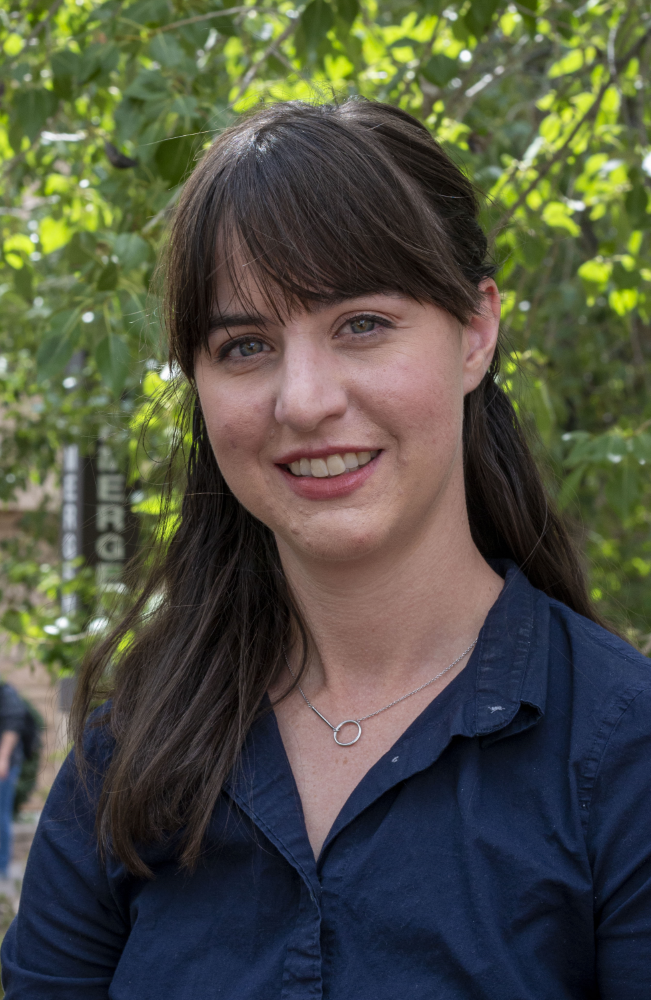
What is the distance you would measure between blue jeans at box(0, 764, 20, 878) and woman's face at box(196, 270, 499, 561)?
627 cm

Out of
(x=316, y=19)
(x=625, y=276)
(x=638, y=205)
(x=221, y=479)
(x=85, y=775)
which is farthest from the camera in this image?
(x=625, y=276)

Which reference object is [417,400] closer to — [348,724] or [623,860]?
[348,724]

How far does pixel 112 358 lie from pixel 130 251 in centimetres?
23

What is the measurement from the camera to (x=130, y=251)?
7.02 ft

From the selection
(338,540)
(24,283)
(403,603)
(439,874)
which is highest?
(24,283)

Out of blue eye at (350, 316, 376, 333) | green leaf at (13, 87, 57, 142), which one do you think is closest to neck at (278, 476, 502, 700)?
blue eye at (350, 316, 376, 333)

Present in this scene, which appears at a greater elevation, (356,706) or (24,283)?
(24,283)

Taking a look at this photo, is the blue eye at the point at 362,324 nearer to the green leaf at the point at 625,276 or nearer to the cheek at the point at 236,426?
the cheek at the point at 236,426

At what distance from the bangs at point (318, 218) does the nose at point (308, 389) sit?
6 cm

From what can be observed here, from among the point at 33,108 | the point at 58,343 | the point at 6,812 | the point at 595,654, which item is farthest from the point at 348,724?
the point at 6,812

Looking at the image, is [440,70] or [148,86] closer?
[148,86]

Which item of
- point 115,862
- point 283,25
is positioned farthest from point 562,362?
point 115,862

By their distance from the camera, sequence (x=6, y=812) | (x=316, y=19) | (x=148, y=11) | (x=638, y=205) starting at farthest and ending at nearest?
(x=6, y=812) → (x=638, y=205) → (x=316, y=19) → (x=148, y=11)

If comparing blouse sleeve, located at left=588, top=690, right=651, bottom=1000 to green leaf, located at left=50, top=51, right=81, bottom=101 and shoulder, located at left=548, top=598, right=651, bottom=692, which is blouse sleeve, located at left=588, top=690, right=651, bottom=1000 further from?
green leaf, located at left=50, top=51, right=81, bottom=101
